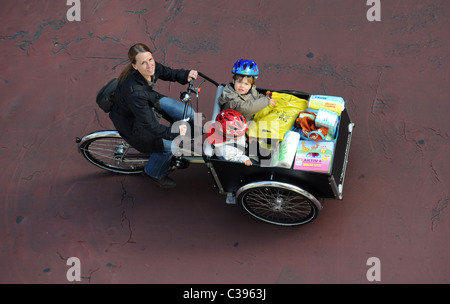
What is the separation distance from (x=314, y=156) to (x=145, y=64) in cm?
147

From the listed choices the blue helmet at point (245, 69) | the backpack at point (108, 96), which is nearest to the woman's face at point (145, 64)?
the backpack at point (108, 96)

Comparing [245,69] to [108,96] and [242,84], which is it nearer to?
[242,84]

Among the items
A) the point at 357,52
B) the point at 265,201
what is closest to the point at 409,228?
the point at 265,201

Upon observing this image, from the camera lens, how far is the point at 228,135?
3400 millimetres

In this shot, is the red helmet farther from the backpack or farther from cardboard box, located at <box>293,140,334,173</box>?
the backpack

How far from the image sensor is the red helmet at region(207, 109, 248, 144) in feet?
11.0

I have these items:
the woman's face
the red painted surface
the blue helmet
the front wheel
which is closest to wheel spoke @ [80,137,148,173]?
the red painted surface

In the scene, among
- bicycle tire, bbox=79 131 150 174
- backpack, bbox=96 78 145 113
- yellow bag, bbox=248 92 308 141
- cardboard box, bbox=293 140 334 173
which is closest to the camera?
cardboard box, bbox=293 140 334 173

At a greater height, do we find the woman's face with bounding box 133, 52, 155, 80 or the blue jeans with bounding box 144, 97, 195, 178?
the woman's face with bounding box 133, 52, 155, 80

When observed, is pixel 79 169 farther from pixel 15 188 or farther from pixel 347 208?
pixel 347 208

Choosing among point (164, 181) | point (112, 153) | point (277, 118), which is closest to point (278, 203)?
point (277, 118)

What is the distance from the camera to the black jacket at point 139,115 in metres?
3.33

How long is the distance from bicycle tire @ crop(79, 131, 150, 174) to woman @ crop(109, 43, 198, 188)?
1.10 ft

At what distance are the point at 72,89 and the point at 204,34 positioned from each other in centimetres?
174
